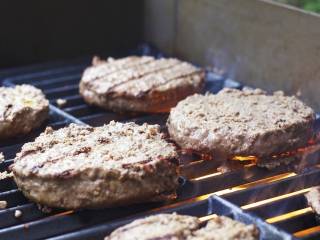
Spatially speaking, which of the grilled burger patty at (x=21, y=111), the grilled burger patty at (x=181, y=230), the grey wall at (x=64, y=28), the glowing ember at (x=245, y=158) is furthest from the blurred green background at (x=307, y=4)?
the grilled burger patty at (x=181, y=230)

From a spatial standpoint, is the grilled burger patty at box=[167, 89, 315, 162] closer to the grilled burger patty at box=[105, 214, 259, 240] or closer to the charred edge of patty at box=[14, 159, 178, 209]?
the charred edge of patty at box=[14, 159, 178, 209]

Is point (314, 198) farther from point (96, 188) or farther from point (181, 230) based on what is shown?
point (96, 188)

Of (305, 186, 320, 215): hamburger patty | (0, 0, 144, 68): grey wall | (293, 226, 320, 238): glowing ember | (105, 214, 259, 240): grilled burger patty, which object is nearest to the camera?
(105, 214, 259, 240): grilled burger patty

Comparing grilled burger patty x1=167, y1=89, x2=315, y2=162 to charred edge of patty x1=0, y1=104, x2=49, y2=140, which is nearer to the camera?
grilled burger patty x1=167, y1=89, x2=315, y2=162

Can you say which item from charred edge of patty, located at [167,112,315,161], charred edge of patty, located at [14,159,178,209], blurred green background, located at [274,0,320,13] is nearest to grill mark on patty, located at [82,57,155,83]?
charred edge of patty, located at [167,112,315,161]

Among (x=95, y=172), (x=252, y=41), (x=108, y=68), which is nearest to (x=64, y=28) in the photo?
(x=108, y=68)
